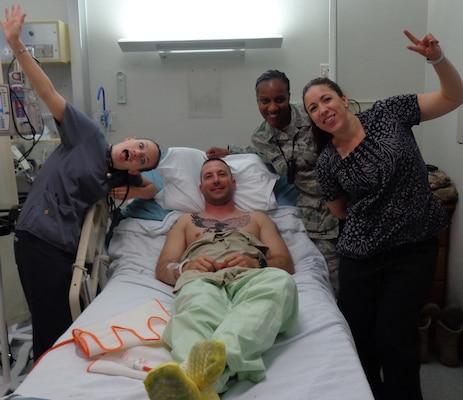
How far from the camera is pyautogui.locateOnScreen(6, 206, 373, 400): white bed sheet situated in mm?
1198

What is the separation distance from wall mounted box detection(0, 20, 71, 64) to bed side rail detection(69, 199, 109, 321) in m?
1.32

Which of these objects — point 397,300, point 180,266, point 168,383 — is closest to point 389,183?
point 397,300

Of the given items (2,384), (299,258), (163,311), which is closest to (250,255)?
(299,258)

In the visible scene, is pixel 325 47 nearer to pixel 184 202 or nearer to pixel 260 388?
pixel 184 202

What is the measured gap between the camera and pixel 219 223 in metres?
2.30

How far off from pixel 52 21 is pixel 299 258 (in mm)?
2144

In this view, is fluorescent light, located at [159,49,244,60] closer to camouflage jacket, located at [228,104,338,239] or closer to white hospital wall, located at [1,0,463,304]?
white hospital wall, located at [1,0,463,304]

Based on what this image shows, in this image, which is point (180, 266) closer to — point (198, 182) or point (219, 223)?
point (219, 223)

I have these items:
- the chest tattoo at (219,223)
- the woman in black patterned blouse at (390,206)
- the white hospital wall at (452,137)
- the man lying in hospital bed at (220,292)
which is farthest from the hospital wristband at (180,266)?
the white hospital wall at (452,137)

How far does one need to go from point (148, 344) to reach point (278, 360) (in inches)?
16.0

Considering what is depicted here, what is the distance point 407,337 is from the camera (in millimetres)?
1688

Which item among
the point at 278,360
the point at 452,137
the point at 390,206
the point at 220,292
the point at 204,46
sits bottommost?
the point at 278,360

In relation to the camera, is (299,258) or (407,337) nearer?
(407,337)

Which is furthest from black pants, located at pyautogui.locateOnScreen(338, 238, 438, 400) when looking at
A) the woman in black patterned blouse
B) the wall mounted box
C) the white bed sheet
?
the wall mounted box
